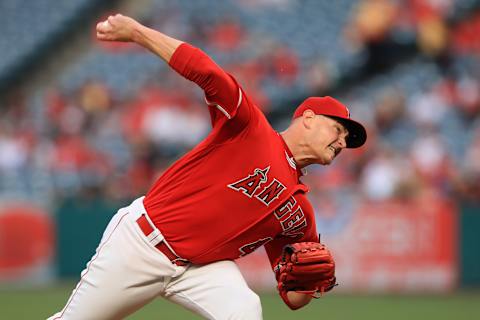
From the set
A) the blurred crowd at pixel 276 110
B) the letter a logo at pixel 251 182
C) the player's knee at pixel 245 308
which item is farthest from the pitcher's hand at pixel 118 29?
the blurred crowd at pixel 276 110

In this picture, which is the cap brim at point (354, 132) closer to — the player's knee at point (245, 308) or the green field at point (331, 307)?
the player's knee at point (245, 308)

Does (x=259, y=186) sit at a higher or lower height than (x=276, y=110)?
lower

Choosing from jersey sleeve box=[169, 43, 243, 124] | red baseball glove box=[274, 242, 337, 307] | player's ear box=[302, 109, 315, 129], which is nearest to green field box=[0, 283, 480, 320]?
red baseball glove box=[274, 242, 337, 307]

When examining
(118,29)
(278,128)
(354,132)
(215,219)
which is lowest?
(215,219)

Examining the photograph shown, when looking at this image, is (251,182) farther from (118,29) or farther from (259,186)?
(118,29)

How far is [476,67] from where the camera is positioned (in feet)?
48.1

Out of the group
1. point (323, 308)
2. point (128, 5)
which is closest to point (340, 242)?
point (323, 308)

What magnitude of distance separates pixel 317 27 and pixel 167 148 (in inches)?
178

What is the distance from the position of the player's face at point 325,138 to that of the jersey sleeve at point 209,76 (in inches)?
23.0

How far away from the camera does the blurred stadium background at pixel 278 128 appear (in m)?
11.2

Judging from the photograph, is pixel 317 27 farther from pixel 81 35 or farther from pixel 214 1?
pixel 81 35

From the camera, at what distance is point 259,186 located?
15.5 ft

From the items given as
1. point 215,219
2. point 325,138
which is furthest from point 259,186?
point 325,138

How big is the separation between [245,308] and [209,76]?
1.19 meters
